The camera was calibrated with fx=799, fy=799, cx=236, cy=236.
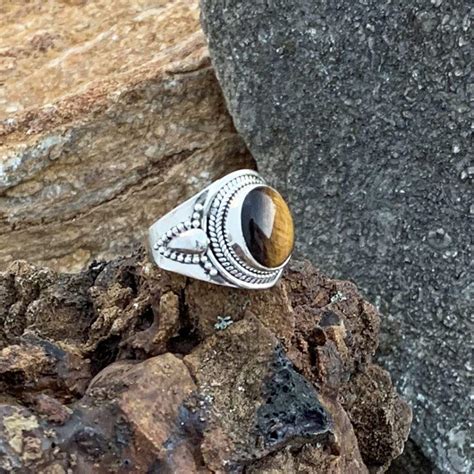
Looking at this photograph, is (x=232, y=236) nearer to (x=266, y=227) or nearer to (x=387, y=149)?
(x=266, y=227)

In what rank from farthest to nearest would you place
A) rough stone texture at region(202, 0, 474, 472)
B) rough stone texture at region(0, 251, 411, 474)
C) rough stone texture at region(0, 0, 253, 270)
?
1. rough stone texture at region(0, 0, 253, 270)
2. rough stone texture at region(202, 0, 474, 472)
3. rough stone texture at region(0, 251, 411, 474)

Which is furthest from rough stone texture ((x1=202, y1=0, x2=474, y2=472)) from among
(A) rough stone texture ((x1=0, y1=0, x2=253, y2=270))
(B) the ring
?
(B) the ring

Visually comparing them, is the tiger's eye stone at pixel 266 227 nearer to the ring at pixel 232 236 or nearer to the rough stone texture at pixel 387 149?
the ring at pixel 232 236

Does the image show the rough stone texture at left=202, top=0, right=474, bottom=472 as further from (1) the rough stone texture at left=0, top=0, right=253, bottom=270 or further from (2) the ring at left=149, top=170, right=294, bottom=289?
(2) the ring at left=149, top=170, right=294, bottom=289

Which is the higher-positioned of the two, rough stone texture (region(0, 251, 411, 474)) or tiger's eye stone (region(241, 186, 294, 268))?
tiger's eye stone (region(241, 186, 294, 268))

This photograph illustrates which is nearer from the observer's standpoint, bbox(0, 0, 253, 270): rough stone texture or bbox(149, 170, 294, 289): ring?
bbox(149, 170, 294, 289): ring

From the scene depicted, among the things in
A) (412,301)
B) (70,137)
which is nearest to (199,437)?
(412,301)
